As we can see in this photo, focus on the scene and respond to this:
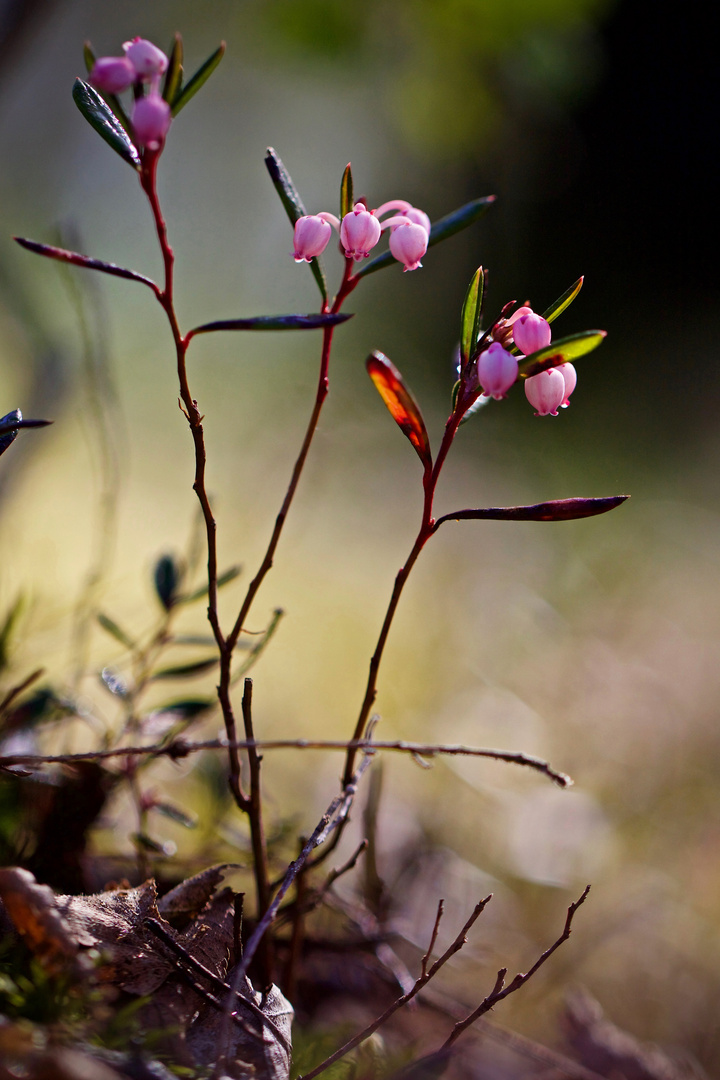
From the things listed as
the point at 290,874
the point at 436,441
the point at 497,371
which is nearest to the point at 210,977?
the point at 290,874

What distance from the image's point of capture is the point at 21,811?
604 mm

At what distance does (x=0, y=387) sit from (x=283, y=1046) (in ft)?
6.57

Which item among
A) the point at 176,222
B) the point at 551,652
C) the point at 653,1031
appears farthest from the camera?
the point at 176,222

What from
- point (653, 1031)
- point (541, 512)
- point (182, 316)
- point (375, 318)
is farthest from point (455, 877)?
point (375, 318)

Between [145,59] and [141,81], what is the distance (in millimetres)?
14

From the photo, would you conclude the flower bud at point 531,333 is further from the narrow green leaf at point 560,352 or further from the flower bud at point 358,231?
the flower bud at point 358,231

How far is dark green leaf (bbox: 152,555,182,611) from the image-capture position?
0.77 metres

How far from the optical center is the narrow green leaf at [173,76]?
0.40m

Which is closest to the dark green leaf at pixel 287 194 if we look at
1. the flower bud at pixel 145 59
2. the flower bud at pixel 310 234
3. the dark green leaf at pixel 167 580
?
the flower bud at pixel 310 234

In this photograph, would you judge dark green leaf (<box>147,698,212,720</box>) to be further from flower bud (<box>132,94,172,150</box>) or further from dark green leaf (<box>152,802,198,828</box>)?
flower bud (<box>132,94,172,150</box>)

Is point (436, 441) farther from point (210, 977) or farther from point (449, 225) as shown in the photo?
point (210, 977)

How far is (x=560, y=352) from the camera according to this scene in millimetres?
404

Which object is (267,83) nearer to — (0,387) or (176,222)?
(176,222)

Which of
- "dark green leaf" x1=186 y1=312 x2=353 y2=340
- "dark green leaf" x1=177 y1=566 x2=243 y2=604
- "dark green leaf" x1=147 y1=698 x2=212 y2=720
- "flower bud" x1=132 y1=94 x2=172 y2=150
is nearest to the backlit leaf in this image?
"dark green leaf" x1=186 y1=312 x2=353 y2=340
